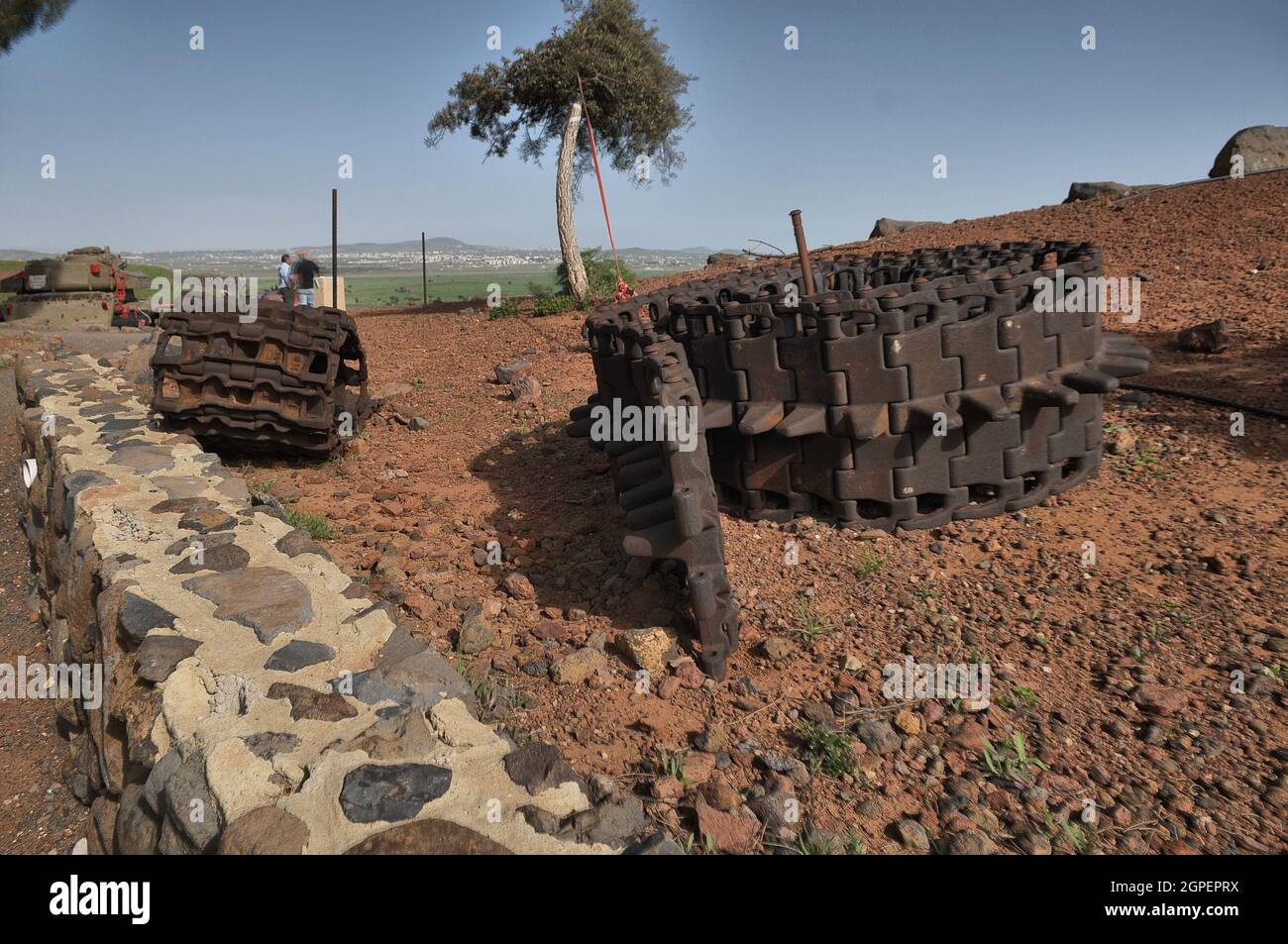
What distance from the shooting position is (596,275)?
53.2 feet

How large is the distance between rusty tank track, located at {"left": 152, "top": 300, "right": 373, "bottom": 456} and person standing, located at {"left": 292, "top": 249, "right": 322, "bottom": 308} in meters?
5.89

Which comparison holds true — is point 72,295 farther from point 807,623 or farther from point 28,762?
point 807,623

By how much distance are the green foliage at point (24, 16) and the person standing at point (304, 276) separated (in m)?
14.8

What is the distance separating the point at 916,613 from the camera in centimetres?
378

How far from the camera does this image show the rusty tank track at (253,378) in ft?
20.1

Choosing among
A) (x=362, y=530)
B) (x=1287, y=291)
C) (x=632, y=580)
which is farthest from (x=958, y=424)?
(x=1287, y=291)

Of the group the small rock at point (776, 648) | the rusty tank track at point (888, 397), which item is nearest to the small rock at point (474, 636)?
the rusty tank track at point (888, 397)

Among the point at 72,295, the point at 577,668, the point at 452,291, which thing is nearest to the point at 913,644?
the point at 577,668

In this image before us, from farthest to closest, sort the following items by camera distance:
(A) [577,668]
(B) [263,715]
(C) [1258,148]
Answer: (C) [1258,148]
(A) [577,668]
(B) [263,715]

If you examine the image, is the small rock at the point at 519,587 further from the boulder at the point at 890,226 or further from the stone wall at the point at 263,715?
the boulder at the point at 890,226

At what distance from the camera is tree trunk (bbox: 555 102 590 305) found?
51.3ft

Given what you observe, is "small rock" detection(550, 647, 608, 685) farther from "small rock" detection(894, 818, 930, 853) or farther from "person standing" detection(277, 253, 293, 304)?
"person standing" detection(277, 253, 293, 304)

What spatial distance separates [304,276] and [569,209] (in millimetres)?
5441

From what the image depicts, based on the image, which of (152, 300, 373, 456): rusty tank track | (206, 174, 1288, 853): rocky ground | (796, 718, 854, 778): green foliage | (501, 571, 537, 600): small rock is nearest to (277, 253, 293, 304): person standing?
(152, 300, 373, 456): rusty tank track
